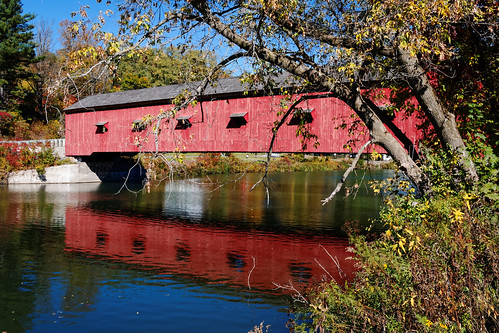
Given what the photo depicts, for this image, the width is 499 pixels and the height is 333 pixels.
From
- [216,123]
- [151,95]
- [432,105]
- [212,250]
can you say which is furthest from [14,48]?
[432,105]

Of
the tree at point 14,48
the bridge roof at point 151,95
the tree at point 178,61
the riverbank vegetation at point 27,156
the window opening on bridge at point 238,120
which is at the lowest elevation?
the riverbank vegetation at point 27,156

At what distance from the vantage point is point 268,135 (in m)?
15.7

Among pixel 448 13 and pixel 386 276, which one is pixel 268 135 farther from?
pixel 386 276

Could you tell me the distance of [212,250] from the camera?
10273 mm

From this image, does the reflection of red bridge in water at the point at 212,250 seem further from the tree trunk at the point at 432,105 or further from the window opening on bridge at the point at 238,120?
the window opening on bridge at the point at 238,120

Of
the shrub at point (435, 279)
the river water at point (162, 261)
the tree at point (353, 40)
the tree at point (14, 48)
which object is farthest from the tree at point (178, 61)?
the tree at point (14, 48)

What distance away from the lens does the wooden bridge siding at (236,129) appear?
47.9ft

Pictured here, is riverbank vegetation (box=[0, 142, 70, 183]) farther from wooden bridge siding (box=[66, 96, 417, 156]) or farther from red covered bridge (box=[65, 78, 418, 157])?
wooden bridge siding (box=[66, 96, 417, 156])

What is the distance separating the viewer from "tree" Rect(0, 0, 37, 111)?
29.3m

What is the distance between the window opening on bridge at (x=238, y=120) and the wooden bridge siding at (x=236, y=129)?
132 millimetres

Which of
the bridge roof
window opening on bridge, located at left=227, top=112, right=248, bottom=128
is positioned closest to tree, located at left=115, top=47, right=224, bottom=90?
window opening on bridge, located at left=227, top=112, right=248, bottom=128

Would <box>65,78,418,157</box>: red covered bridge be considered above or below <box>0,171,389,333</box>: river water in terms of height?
above

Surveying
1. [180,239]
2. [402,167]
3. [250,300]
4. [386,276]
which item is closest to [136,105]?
[180,239]

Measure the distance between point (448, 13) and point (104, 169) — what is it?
83.1 ft
